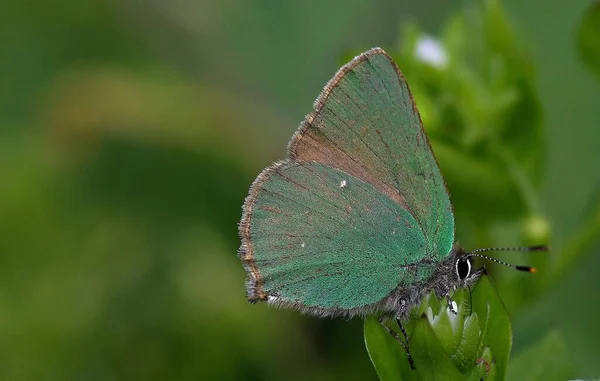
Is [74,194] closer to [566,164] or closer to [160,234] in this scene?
[160,234]

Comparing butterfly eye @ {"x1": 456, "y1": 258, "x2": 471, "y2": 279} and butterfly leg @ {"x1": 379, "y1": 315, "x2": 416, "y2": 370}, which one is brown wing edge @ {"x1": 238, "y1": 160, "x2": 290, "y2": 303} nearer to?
butterfly leg @ {"x1": 379, "y1": 315, "x2": 416, "y2": 370}

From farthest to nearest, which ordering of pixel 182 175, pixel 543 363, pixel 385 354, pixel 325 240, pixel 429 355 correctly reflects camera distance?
1. pixel 182 175
2. pixel 325 240
3. pixel 543 363
4. pixel 385 354
5. pixel 429 355

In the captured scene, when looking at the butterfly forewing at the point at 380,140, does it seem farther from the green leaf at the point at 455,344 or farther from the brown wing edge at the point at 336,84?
the green leaf at the point at 455,344

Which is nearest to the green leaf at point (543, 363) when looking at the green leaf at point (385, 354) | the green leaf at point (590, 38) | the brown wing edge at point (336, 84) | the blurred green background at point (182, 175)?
the green leaf at point (385, 354)

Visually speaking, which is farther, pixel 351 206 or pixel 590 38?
pixel 590 38

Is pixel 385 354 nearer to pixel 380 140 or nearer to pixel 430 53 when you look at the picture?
pixel 380 140

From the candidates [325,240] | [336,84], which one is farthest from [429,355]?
[336,84]

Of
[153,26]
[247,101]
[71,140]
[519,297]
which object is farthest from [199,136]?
[519,297]
